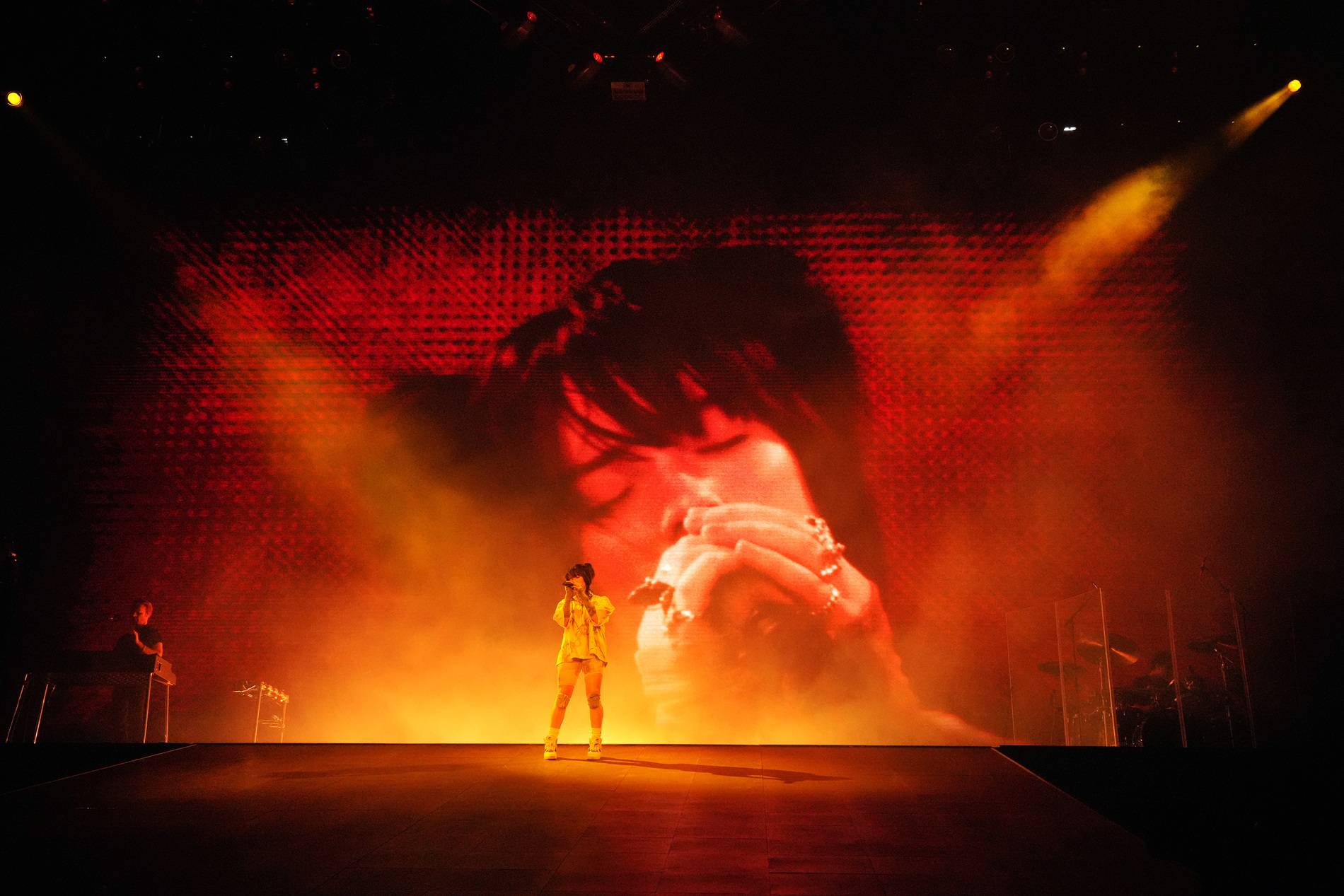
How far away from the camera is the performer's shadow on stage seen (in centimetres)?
636

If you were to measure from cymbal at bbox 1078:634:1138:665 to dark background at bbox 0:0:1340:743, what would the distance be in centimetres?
115

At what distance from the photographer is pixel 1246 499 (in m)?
8.69

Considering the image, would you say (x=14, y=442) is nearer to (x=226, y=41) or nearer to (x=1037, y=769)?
(x=226, y=41)

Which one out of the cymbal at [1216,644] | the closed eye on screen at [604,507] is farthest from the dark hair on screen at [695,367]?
the cymbal at [1216,644]

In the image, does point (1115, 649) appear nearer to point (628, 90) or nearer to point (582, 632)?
point (582, 632)

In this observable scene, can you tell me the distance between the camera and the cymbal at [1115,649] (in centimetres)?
807

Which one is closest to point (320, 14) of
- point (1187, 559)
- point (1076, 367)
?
point (1076, 367)

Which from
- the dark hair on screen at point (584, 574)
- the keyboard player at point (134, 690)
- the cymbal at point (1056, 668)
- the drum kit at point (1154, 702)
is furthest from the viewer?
the keyboard player at point (134, 690)

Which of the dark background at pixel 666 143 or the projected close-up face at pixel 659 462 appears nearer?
the dark background at pixel 666 143

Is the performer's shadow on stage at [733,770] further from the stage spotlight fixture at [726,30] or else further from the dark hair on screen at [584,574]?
the stage spotlight fixture at [726,30]

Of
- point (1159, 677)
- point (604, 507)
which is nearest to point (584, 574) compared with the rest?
point (604, 507)

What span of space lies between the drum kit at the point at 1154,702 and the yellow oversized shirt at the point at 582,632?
4124mm

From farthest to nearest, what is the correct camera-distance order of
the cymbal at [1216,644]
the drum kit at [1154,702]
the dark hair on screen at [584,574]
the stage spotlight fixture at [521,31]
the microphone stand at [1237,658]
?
the stage spotlight fixture at [521,31] < the cymbal at [1216,644] < the drum kit at [1154,702] < the microphone stand at [1237,658] < the dark hair on screen at [584,574]

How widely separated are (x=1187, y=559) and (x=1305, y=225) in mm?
3457
